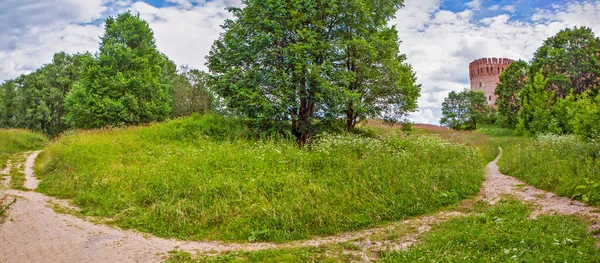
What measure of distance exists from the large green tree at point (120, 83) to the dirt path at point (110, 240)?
54.4ft

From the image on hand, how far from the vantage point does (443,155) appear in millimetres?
10672

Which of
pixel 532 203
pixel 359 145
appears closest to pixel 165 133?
pixel 359 145

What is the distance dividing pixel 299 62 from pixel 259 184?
256 inches

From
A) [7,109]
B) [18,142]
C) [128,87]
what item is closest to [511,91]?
[128,87]

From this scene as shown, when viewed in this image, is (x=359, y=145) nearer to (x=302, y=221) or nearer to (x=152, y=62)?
(x=302, y=221)

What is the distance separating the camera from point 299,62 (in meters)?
13.5

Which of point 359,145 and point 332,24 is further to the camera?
point 332,24

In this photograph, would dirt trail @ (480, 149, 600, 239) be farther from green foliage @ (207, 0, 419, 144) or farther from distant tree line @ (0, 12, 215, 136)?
distant tree line @ (0, 12, 215, 136)

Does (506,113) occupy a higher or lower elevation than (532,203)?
higher

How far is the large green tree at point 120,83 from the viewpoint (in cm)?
2327

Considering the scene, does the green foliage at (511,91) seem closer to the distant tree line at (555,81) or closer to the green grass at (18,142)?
the distant tree line at (555,81)

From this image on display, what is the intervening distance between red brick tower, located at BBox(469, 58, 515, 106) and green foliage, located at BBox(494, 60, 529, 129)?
58.8ft

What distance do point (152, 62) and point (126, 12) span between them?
13.4 feet

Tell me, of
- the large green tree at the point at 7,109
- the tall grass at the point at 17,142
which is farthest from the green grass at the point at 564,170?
the large green tree at the point at 7,109
